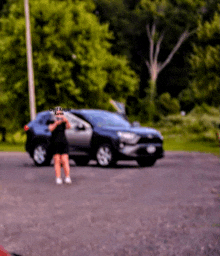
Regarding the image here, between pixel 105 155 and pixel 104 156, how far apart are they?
0.06 m

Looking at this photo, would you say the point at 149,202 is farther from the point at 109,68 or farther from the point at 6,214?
the point at 109,68

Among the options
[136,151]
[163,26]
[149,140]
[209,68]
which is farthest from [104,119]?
[163,26]

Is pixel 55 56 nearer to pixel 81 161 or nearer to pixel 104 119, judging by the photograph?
pixel 81 161

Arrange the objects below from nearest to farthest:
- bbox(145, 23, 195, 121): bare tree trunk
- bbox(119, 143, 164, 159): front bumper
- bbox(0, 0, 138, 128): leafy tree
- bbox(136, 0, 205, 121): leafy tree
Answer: bbox(119, 143, 164, 159): front bumper, bbox(0, 0, 138, 128): leafy tree, bbox(136, 0, 205, 121): leafy tree, bbox(145, 23, 195, 121): bare tree trunk

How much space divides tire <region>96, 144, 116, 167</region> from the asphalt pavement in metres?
1.89

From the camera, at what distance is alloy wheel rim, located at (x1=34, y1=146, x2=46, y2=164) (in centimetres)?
1998

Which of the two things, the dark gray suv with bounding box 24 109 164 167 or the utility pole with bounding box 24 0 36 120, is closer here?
the dark gray suv with bounding box 24 109 164 167

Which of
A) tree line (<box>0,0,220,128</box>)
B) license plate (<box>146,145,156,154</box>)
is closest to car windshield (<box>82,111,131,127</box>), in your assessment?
license plate (<box>146,145,156,154</box>)

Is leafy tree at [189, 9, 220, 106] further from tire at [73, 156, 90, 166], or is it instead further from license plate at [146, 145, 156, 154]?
license plate at [146, 145, 156, 154]

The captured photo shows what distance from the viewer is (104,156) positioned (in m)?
19.0

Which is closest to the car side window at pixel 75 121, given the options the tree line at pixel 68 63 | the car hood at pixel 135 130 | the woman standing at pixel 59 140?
the car hood at pixel 135 130

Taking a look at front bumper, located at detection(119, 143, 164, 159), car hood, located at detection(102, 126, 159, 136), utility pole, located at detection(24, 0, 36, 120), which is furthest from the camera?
utility pole, located at detection(24, 0, 36, 120)

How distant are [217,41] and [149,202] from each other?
3195cm

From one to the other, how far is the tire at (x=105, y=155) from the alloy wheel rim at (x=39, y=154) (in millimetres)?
1798
